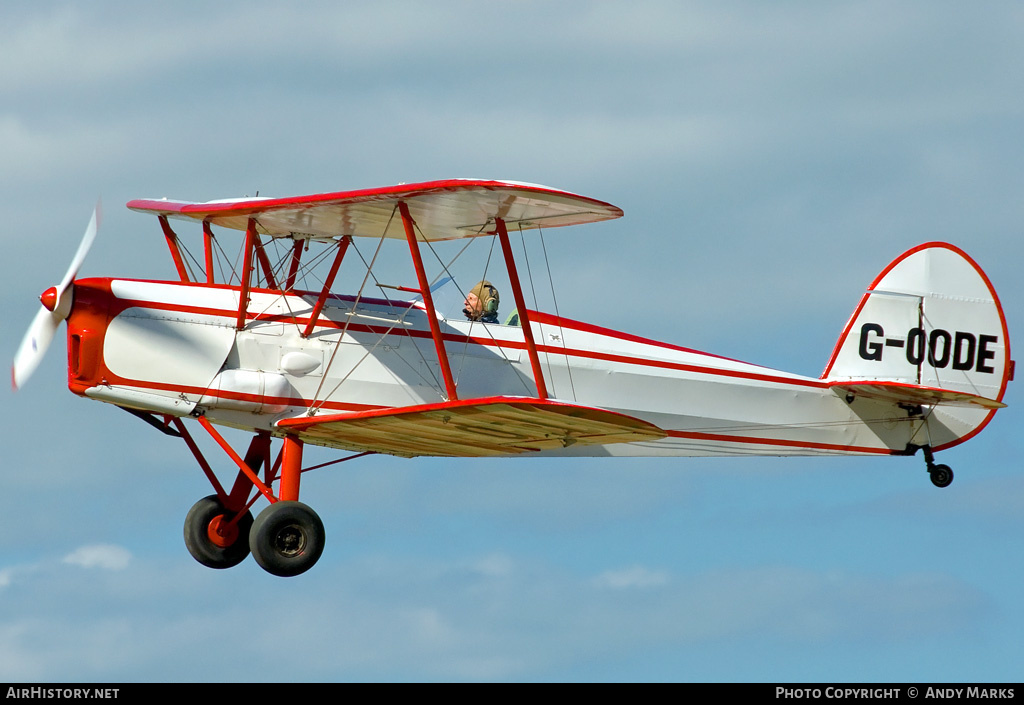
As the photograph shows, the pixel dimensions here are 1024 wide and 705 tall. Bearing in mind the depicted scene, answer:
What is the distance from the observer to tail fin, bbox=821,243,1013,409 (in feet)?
52.9

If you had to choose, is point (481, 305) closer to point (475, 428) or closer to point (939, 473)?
point (475, 428)

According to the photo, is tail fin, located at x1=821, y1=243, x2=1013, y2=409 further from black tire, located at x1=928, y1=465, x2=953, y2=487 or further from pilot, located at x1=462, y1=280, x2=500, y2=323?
pilot, located at x1=462, y1=280, x2=500, y2=323

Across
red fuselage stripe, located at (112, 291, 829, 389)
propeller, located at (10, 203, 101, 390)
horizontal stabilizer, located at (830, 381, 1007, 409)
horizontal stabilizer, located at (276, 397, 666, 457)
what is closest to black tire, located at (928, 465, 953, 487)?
horizontal stabilizer, located at (830, 381, 1007, 409)

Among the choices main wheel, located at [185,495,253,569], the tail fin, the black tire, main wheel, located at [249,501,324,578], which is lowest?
the black tire

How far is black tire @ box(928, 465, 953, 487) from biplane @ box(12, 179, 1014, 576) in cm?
3

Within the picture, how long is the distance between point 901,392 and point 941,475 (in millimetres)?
994

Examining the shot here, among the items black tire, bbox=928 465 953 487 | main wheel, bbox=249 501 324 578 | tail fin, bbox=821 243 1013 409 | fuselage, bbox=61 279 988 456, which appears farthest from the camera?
tail fin, bbox=821 243 1013 409

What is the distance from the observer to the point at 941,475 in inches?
624

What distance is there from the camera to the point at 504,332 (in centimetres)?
1432

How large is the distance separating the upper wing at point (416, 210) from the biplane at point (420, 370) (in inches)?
1.1

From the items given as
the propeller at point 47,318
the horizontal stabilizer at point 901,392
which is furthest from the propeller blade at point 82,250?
the horizontal stabilizer at point 901,392

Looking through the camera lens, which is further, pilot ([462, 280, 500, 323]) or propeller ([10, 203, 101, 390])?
pilot ([462, 280, 500, 323])

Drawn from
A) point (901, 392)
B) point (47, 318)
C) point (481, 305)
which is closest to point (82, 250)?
point (47, 318)
